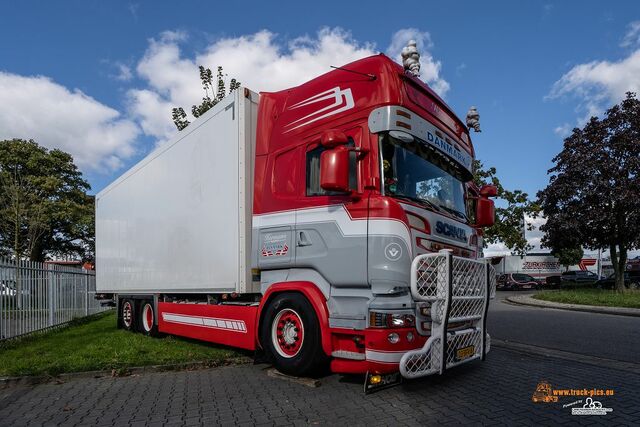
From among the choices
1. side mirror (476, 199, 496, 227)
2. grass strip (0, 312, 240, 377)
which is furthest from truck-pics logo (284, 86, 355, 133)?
grass strip (0, 312, 240, 377)

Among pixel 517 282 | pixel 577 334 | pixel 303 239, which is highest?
pixel 303 239

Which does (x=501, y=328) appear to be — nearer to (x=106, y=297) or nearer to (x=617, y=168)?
(x=106, y=297)

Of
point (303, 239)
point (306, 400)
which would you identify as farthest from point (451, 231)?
point (306, 400)

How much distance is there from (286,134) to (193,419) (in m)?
3.51

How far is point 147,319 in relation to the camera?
32.2 ft

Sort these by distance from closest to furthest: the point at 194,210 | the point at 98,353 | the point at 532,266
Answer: the point at 98,353
the point at 194,210
the point at 532,266

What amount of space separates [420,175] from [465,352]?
2.05 m

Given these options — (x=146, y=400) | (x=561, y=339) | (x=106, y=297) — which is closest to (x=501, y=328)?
(x=561, y=339)

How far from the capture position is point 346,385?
5.46m

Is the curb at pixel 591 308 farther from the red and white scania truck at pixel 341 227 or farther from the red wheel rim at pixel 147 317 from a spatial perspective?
the red wheel rim at pixel 147 317

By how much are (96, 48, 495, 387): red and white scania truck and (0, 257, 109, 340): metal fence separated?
3777 millimetres

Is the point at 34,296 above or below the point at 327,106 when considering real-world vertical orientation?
below

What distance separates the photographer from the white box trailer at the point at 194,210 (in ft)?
21.3

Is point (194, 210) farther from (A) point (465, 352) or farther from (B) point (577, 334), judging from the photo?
(B) point (577, 334)
